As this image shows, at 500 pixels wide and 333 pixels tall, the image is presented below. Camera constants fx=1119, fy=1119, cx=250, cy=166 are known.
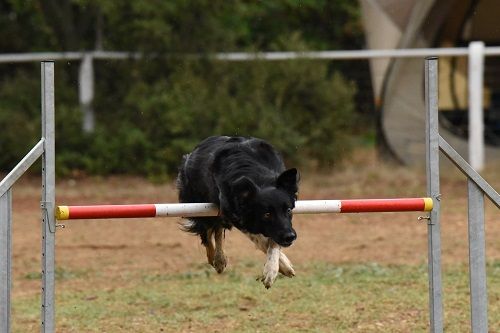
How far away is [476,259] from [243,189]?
133 cm

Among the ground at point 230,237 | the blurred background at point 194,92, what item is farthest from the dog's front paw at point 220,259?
the blurred background at point 194,92

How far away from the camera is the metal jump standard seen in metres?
5.62

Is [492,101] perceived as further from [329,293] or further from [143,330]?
[143,330]

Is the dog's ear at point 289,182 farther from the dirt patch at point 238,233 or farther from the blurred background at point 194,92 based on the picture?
the blurred background at point 194,92

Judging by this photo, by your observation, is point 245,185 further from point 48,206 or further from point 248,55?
point 248,55

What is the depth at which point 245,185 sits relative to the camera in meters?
6.15

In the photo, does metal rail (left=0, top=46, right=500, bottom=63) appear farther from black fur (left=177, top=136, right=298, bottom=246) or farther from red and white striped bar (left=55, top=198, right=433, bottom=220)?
red and white striped bar (left=55, top=198, right=433, bottom=220)

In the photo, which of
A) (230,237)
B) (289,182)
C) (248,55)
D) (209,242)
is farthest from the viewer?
(248,55)

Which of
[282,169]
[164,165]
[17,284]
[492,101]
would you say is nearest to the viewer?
[282,169]

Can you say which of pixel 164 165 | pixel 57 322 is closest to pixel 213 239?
pixel 57 322

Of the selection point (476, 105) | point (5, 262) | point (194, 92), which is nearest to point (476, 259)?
point (5, 262)

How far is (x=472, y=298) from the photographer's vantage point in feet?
20.0

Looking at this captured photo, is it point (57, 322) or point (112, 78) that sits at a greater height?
point (112, 78)

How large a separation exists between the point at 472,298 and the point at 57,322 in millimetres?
3194
